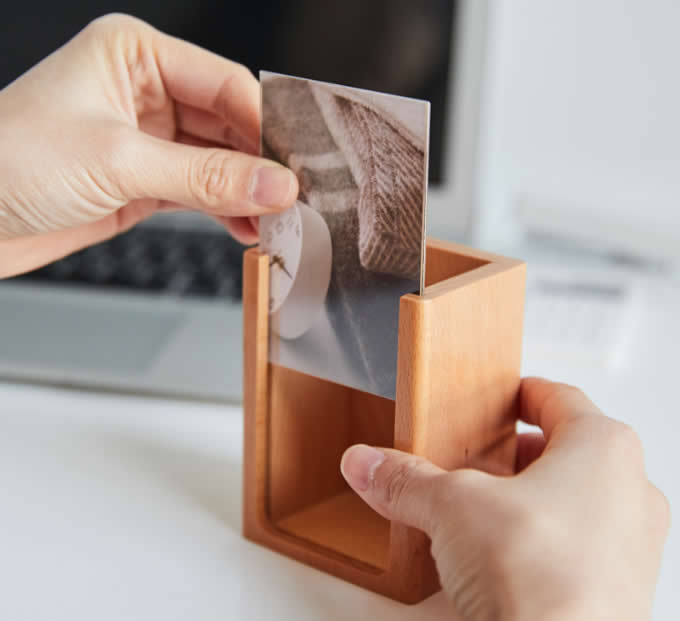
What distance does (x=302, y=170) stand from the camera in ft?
1.82

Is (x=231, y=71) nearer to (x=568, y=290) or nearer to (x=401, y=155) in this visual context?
(x=401, y=155)

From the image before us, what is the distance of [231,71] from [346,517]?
1.20 ft

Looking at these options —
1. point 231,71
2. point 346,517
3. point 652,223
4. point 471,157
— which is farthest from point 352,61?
point 346,517

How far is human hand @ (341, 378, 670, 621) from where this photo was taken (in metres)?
0.43

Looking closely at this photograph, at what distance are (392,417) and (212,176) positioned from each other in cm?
21

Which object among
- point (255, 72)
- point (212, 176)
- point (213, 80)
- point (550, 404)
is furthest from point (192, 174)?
point (255, 72)

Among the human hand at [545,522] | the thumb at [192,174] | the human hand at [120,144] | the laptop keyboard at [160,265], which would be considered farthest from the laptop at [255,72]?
the human hand at [545,522]

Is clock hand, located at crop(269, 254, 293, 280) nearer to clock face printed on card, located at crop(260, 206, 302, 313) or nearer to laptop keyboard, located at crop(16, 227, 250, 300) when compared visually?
clock face printed on card, located at crop(260, 206, 302, 313)

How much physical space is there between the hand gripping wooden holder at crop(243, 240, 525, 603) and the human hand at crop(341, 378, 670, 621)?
3cm

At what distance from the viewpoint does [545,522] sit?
1.49ft

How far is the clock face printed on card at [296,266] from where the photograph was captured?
557 mm

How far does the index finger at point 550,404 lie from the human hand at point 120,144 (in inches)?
8.1

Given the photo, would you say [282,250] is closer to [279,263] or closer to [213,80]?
[279,263]

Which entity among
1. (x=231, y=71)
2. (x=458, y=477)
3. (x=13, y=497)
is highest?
(x=231, y=71)
